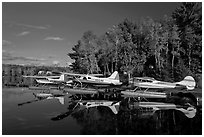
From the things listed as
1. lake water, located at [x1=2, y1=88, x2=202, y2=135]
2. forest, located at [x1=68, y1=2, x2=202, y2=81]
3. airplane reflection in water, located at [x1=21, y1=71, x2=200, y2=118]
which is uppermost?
forest, located at [x1=68, y1=2, x2=202, y2=81]

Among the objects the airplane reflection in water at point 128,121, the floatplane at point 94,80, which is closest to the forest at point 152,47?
the floatplane at point 94,80

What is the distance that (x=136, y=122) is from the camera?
7.98 metres

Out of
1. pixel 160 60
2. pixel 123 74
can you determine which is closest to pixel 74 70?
pixel 123 74

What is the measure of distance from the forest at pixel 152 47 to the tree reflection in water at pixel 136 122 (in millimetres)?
13611

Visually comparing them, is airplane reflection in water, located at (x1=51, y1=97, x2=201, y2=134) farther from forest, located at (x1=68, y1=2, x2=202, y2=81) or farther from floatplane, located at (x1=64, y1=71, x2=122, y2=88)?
forest, located at (x1=68, y1=2, x2=202, y2=81)

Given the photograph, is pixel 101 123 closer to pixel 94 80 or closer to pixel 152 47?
pixel 94 80

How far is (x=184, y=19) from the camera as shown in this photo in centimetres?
2838

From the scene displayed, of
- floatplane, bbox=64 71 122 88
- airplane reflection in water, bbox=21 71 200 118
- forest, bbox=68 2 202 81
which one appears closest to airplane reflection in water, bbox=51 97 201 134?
airplane reflection in water, bbox=21 71 200 118

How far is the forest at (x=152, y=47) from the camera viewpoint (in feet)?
79.6

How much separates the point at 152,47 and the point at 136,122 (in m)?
18.6

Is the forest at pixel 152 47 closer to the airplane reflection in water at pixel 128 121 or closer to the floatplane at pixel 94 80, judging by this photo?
the floatplane at pixel 94 80

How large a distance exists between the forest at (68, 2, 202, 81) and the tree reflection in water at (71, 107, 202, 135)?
13.6 m

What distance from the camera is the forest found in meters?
24.2

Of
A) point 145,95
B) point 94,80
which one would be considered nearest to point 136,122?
point 145,95
